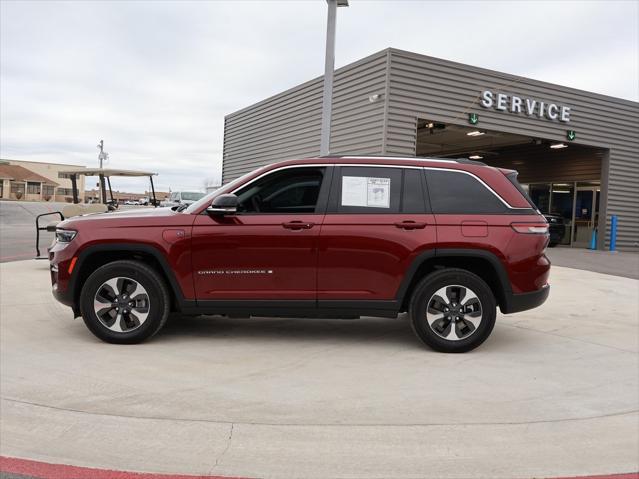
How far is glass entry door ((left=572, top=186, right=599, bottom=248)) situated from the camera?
72.7 ft

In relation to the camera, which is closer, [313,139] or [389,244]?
[389,244]

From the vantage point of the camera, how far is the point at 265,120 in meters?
21.5

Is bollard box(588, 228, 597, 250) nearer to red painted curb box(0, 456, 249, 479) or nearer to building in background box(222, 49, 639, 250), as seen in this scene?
building in background box(222, 49, 639, 250)

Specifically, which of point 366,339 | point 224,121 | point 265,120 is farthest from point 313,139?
point 366,339

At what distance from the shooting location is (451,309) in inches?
196

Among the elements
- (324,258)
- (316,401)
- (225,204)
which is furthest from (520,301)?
(225,204)

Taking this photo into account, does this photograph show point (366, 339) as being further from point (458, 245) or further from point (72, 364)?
point (72, 364)

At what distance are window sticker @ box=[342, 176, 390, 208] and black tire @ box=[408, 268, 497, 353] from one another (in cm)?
82

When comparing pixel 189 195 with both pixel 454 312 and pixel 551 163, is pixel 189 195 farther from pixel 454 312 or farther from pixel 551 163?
pixel 454 312

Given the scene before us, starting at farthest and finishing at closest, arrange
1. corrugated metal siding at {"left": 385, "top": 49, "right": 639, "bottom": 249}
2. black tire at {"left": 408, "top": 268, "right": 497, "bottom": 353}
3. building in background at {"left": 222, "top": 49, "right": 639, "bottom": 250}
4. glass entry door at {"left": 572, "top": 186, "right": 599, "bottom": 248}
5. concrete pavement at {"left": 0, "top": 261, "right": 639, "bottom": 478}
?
glass entry door at {"left": 572, "top": 186, "right": 599, "bottom": 248} < building in background at {"left": 222, "top": 49, "right": 639, "bottom": 250} < corrugated metal siding at {"left": 385, "top": 49, "right": 639, "bottom": 249} < black tire at {"left": 408, "top": 268, "right": 497, "bottom": 353} < concrete pavement at {"left": 0, "top": 261, "right": 639, "bottom": 478}

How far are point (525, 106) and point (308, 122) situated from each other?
22.4ft

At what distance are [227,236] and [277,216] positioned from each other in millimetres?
483

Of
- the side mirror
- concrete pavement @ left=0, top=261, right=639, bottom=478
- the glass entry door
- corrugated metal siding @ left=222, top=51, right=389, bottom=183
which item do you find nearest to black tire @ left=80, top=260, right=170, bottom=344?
concrete pavement @ left=0, top=261, right=639, bottom=478

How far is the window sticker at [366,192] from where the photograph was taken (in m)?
5.09
